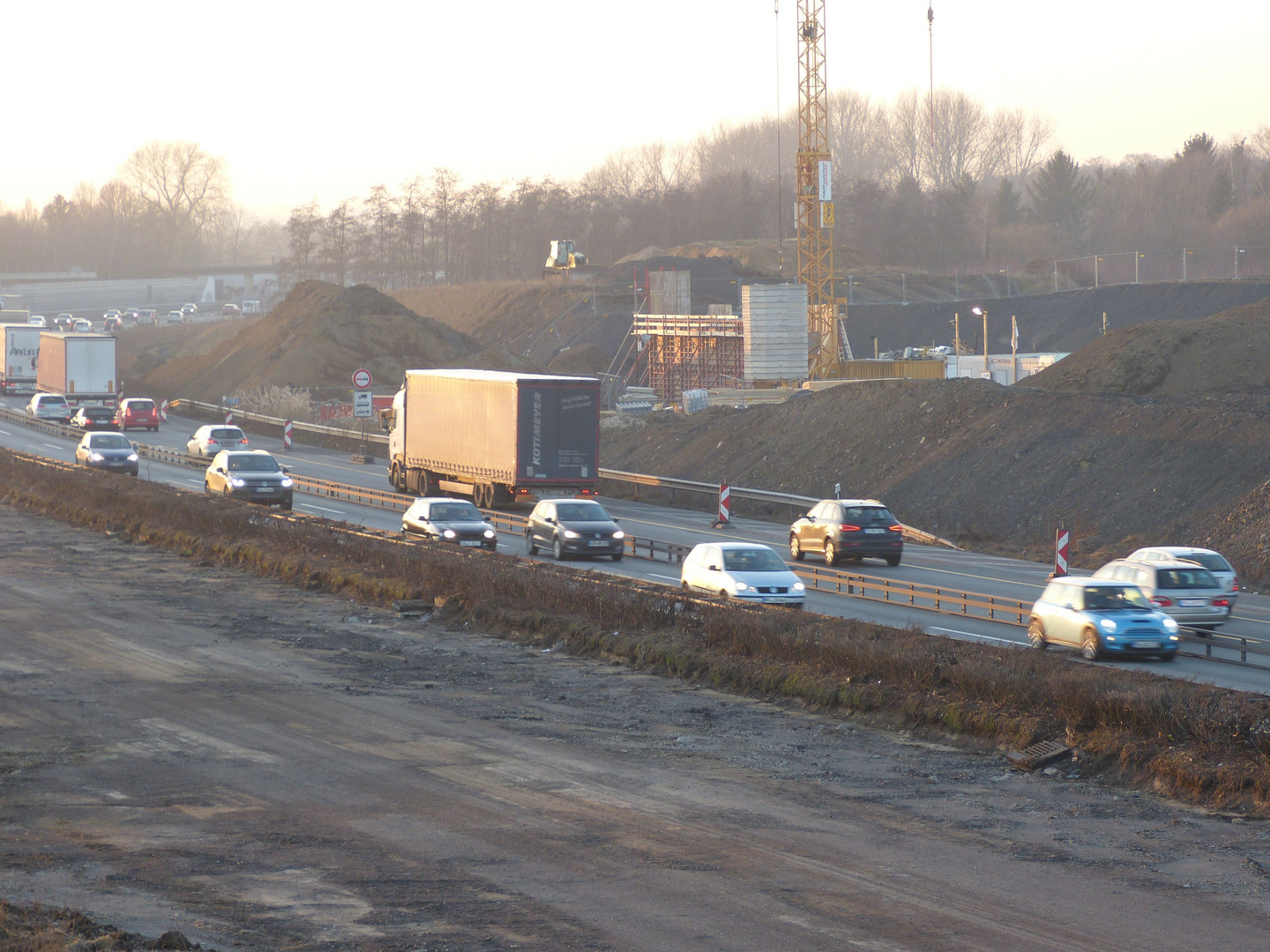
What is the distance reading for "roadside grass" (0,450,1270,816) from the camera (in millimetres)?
15062

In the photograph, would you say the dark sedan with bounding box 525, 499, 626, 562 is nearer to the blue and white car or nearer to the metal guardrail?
the metal guardrail

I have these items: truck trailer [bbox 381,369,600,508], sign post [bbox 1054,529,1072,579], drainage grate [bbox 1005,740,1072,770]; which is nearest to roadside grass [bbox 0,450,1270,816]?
drainage grate [bbox 1005,740,1072,770]

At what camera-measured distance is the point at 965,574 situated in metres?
33.7

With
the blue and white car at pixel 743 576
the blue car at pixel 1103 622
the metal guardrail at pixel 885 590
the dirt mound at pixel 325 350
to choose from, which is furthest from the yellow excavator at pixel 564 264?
the blue car at pixel 1103 622

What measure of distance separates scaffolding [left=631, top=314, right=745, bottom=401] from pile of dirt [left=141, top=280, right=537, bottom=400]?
28.4ft

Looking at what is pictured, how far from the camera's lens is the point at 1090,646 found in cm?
2205

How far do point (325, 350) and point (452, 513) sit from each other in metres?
57.1

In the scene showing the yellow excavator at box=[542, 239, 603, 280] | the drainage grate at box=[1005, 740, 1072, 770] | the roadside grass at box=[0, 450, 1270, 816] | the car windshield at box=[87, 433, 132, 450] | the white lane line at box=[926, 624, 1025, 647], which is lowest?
the white lane line at box=[926, 624, 1025, 647]

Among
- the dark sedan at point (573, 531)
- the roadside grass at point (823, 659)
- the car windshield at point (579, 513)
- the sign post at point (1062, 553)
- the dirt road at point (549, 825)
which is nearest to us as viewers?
the dirt road at point (549, 825)

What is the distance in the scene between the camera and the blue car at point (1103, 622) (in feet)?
72.0

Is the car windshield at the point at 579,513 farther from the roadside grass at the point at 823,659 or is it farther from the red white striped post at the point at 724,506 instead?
the red white striped post at the point at 724,506

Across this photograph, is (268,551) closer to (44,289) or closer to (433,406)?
(433,406)

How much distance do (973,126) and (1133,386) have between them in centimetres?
14533

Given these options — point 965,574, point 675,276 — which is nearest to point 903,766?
point 965,574
